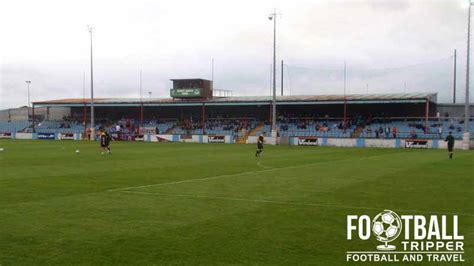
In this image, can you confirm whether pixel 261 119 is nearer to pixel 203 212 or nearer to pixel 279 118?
pixel 279 118

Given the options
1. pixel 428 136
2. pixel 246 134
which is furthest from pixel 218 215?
pixel 246 134

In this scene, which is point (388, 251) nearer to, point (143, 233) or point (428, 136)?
point (143, 233)

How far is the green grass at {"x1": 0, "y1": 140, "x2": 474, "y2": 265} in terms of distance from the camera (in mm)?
8289

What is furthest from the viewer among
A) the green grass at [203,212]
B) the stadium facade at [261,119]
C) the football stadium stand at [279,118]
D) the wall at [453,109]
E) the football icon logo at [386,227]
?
the wall at [453,109]

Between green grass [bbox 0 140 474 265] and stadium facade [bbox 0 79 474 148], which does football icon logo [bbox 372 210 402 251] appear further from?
stadium facade [bbox 0 79 474 148]

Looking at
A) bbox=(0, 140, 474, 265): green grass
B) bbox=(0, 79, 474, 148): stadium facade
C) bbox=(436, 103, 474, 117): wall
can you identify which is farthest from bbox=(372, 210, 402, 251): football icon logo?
bbox=(436, 103, 474, 117): wall

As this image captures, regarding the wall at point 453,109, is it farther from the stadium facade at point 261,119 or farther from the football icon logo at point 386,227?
the football icon logo at point 386,227

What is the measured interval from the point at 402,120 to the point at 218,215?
6110 centimetres

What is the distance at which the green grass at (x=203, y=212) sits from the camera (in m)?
8.29

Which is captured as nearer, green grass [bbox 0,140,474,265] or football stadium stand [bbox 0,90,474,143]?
green grass [bbox 0,140,474,265]

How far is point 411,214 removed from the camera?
38.4ft

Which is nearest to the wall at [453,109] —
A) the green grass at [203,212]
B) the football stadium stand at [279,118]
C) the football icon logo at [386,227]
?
the football stadium stand at [279,118]

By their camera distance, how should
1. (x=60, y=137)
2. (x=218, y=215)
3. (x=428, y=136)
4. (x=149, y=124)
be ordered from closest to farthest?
1. (x=218, y=215)
2. (x=428, y=136)
3. (x=60, y=137)
4. (x=149, y=124)

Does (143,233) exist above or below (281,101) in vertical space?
below
